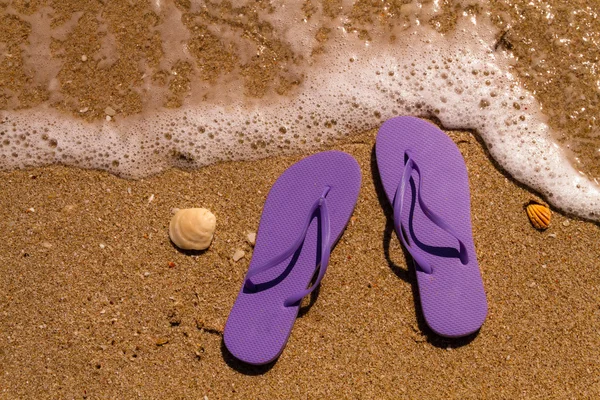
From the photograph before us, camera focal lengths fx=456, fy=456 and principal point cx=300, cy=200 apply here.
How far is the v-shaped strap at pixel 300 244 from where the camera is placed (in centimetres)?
154

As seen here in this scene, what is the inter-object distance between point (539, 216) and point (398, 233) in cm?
52

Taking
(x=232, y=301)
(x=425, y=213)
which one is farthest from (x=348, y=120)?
(x=232, y=301)

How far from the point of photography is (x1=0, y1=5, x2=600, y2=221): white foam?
5.56ft

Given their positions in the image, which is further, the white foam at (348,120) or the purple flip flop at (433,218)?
the white foam at (348,120)

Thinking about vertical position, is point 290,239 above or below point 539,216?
below

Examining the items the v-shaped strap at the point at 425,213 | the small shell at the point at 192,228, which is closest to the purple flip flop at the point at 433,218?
the v-shaped strap at the point at 425,213

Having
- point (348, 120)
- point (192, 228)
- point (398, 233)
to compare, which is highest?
point (348, 120)

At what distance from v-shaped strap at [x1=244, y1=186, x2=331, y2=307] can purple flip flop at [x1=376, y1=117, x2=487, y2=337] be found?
243 mm

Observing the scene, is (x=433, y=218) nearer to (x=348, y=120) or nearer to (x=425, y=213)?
(x=425, y=213)

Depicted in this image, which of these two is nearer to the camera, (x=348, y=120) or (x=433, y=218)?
(x=433, y=218)

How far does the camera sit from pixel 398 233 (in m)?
1.58

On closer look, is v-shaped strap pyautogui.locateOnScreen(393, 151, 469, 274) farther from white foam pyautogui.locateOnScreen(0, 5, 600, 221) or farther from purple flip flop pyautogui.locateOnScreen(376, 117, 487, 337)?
white foam pyautogui.locateOnScreen(0, 5, 600, 221)

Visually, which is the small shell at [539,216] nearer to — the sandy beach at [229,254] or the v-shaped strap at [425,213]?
the sandy beach at [229,254]

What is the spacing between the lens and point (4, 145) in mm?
1717
